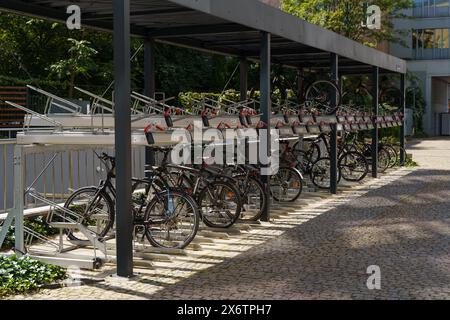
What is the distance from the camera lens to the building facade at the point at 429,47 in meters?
49.8

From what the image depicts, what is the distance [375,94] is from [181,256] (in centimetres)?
1124

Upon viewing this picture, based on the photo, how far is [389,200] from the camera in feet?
44.0

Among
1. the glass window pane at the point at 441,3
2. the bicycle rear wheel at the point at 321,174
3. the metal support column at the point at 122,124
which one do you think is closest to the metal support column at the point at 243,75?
the bicycle rear wheel at the point at 321,174

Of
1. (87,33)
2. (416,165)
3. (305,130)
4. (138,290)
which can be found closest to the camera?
(138,290)

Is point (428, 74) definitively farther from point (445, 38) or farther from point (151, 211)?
point (151, 211)

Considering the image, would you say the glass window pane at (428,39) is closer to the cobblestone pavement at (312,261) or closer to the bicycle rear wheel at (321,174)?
the bicycle rear wheel at (321,174)

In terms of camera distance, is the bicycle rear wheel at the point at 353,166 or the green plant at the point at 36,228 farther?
the bicycle rear wheel at the point at 353,166

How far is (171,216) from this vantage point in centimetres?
827

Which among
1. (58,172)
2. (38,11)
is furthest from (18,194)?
(58,172)

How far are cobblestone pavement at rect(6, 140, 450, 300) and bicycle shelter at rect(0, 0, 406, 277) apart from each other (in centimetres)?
64

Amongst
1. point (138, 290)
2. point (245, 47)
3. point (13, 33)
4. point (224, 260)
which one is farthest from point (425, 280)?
point (13, 33)

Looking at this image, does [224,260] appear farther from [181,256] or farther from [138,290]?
[138,290]

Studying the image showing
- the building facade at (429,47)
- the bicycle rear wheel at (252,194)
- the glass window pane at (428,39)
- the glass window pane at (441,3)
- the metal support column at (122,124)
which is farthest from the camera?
the glass window pane at (428,39)

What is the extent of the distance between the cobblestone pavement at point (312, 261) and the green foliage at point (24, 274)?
167 mm
